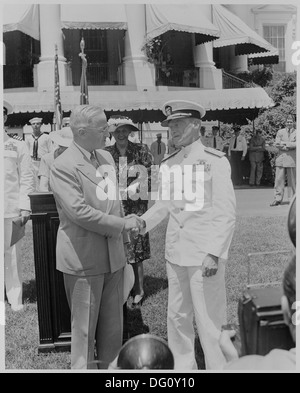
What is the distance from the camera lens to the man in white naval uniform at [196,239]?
2609mm

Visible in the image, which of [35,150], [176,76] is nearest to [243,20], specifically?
[176,76]

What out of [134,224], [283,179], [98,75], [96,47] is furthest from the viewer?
[96,47]

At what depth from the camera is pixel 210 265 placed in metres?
2.57

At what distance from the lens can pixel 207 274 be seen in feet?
8.48

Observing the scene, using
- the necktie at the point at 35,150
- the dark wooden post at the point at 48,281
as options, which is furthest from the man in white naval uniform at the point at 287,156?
the necktie at the point at 35,150

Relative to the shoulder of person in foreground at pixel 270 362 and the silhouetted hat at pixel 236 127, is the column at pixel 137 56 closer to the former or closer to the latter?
the silhouetted hat at pixel 236 127

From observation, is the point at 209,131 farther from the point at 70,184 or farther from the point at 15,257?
the point at 15,257

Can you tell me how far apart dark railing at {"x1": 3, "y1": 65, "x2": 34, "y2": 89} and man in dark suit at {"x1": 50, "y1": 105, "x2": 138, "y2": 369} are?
2.86ft

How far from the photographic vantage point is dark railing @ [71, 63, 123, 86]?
12.8 ft

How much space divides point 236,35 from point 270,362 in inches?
102

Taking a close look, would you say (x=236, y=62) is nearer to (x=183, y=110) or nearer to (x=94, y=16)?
(x=94, y=16)

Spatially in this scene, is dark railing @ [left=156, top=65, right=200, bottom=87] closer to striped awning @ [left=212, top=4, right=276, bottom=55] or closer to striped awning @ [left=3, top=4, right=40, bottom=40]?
striped awning @ [left=212, top=4, right=276, bottom=55]

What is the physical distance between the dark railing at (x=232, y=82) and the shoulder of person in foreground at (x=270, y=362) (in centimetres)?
235
